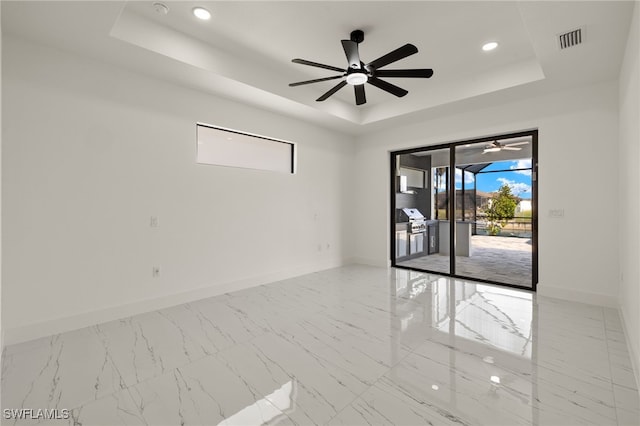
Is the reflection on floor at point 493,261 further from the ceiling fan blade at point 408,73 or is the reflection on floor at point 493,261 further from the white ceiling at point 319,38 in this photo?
the ceiling fan blade at point 408,73

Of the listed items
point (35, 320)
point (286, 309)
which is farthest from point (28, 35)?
point (286, 309)

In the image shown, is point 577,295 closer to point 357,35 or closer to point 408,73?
point 408,73

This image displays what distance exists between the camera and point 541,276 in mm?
4004

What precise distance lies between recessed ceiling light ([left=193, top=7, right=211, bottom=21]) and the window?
1.39 meters

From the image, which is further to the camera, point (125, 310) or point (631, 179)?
point (125, 310)

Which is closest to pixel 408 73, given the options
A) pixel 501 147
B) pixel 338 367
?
pixel 338 367

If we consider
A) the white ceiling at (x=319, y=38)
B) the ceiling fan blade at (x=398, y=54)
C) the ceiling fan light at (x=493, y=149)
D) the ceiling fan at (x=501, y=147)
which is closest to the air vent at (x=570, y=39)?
the white ceiling at (x=319, y=38)

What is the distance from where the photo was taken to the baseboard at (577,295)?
3494 mm

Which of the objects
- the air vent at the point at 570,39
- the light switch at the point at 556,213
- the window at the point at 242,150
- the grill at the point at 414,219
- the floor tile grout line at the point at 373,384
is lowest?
the floor tile grout line at the point at 373,384

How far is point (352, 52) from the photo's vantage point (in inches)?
107

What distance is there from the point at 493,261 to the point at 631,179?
3.89m

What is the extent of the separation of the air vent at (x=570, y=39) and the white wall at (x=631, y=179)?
1.10 feet

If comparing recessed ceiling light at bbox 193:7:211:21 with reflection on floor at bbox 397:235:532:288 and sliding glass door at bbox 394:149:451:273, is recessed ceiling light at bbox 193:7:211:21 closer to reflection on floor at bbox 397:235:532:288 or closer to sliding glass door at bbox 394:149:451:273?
sliding glass door at bbox 394:149:451:273

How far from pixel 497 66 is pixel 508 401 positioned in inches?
150
